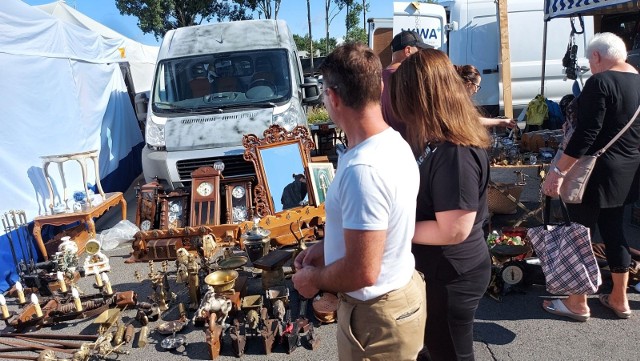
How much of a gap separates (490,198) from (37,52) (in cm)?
577

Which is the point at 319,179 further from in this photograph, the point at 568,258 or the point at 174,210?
the point at 568,258

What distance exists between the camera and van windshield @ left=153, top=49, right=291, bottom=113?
627 centimetres

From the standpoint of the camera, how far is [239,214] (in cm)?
534

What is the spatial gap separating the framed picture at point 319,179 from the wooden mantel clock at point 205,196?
110 cm

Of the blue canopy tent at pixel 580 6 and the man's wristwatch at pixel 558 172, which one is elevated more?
the blue canopy tent at pixel 580 6

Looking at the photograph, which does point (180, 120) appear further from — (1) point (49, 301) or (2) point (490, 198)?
(2) point (490, 198)

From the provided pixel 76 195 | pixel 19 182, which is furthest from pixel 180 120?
pixel 19 182

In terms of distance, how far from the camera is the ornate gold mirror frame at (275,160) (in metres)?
5.27

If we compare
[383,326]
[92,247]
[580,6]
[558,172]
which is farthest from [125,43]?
[383,326]

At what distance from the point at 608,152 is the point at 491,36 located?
6.61m

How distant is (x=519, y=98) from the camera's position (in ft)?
30.9

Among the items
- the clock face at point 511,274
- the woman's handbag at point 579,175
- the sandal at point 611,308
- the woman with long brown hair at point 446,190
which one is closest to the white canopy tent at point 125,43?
the clock face at point 511,274

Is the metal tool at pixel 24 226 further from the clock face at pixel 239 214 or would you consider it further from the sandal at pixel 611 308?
the sandal at pixel 611 308

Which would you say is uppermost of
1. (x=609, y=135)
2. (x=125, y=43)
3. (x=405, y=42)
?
(x=125, y=43)
